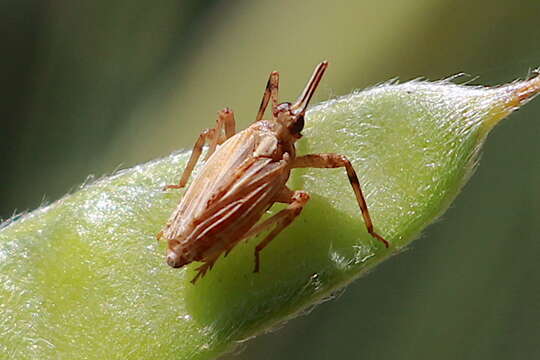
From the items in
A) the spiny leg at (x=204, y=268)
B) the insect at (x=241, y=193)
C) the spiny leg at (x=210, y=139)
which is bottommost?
the spiny leg at (x=204, y=268)

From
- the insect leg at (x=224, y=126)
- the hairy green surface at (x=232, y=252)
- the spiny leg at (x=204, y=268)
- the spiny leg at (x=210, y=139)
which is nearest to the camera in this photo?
the hairy green surface at (x=232, y=252)

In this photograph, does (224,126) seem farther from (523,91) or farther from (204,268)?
(523,91)

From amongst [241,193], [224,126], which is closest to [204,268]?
[241,193]

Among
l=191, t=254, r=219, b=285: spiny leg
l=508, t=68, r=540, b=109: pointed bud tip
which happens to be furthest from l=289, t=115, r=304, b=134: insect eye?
l=508, t=68, r=540, b=109: pointed bud tip

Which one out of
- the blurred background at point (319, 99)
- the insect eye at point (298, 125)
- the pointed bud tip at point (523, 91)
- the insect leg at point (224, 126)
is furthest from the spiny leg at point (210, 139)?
the pointed bud tip at point (523, 91)

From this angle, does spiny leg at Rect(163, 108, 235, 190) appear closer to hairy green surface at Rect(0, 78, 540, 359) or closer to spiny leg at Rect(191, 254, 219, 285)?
hairy green surface at Rect(0, 78, 540, 359)

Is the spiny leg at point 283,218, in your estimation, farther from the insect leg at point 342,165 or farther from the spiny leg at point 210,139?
the spiny leg at point 210,139

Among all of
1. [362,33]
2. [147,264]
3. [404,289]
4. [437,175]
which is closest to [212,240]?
[147,264]
